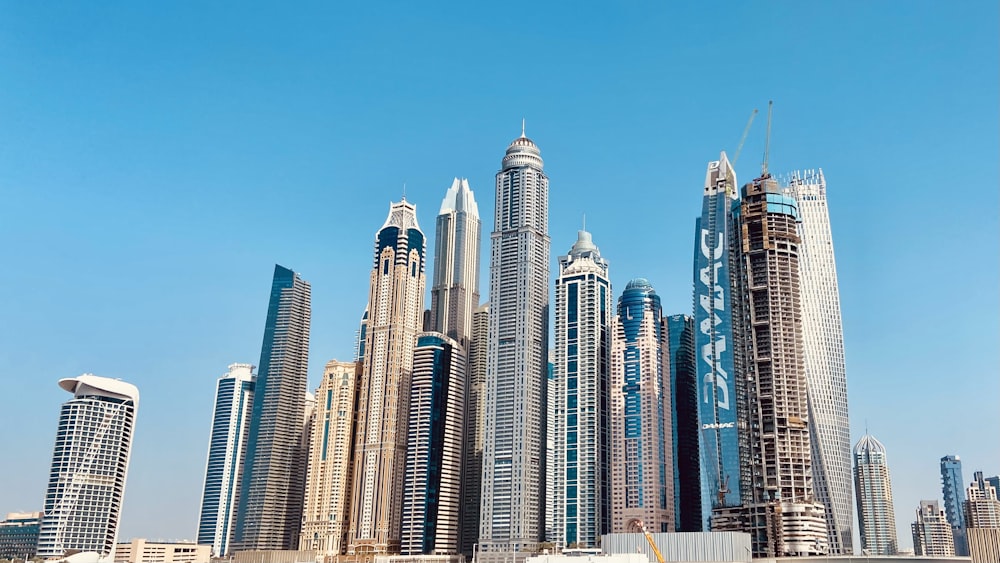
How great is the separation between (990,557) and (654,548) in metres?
60.7

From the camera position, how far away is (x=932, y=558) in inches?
6914

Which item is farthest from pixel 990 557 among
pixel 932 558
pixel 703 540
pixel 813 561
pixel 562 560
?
pixel 562 560

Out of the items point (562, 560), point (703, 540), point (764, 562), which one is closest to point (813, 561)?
point (764, 562)

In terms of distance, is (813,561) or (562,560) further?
(813,561)

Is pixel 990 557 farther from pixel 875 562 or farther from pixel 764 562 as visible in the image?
pixel 764 562

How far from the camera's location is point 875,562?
180000 mm

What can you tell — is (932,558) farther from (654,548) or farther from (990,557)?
(654,548)

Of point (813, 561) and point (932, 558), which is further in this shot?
point (813, 561)

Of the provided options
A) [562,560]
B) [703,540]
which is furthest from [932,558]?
[562,560]

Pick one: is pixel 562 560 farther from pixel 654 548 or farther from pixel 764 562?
pixel 764 562

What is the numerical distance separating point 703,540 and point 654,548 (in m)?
10.2

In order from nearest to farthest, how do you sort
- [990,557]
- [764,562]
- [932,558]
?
[990,557]
[932,558]
[764,562]

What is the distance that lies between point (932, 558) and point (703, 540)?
42240 millimetres

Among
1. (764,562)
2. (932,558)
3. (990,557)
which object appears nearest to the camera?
(990,557)
